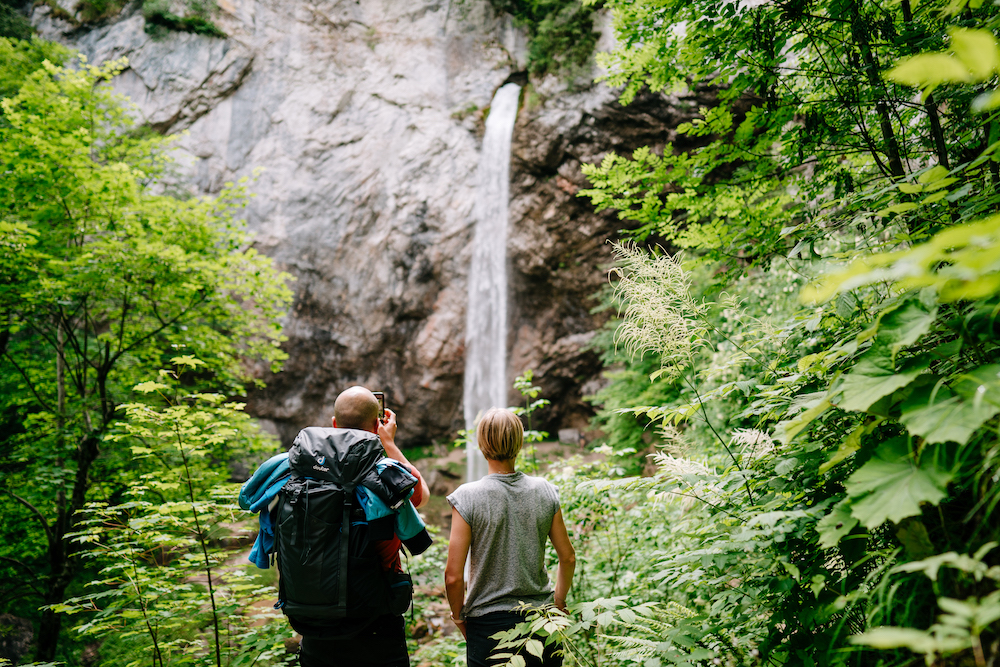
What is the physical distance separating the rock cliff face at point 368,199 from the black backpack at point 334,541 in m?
10.3

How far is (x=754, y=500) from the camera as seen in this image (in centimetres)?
158

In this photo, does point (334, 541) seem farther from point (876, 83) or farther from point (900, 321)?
point (876, 83)

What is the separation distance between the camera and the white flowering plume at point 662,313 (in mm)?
1715

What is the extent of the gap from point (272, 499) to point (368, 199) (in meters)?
11.8

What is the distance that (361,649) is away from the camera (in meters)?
1.95

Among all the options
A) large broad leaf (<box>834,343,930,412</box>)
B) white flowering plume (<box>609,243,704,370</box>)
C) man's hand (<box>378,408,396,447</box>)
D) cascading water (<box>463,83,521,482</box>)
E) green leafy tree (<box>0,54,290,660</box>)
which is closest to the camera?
large broad leaf (<box>834,343,930,412</box>)

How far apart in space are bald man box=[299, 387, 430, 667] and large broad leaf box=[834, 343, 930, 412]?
1500 millimetres

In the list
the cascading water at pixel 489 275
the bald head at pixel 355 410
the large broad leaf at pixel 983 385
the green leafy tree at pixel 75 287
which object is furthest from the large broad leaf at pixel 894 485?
the cascading water at pixel 489 275

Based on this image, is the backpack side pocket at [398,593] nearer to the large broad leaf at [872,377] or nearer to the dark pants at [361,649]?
the dark pants at [361,649]

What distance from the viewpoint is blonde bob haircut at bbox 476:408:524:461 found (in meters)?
1.88

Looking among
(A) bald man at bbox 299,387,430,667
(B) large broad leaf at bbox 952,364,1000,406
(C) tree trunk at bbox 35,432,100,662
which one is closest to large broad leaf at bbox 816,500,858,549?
(B) large broad leaf at bbox 952,364,1000,406

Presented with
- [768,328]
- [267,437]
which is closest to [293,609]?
[768,328]

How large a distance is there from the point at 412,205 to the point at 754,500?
12299 mm

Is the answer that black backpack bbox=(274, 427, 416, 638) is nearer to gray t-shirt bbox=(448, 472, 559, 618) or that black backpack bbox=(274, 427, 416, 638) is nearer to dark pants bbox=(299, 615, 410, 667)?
dark pants bbox=(299, 615, 410, 667)
